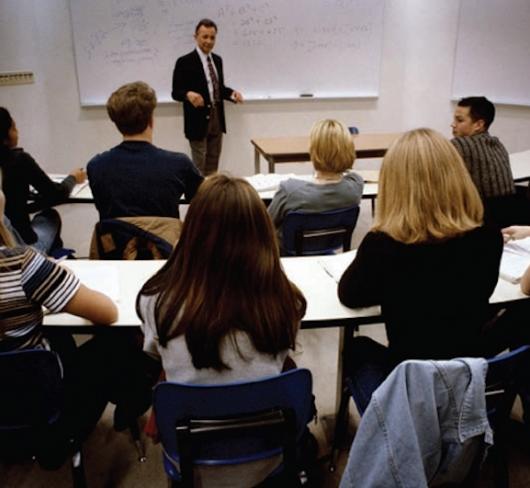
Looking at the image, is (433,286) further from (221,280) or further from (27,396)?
(27,396)

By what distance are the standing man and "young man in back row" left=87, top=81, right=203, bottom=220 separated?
242 cm

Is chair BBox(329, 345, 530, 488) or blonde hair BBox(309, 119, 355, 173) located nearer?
chair BBox(329, 345, 530, 488)

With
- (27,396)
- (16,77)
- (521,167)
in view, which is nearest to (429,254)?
(27,396)

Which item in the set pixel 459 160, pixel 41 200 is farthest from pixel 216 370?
pixel 41 200

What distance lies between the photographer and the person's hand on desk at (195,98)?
457 cm

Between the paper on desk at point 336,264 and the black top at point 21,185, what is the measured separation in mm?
1461

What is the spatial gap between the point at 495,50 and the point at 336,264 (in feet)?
13.8

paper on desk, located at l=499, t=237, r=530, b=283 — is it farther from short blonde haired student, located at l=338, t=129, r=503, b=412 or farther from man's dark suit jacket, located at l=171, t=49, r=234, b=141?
man's dark suit jacket, located at l=171, t=49, r=234, b=141

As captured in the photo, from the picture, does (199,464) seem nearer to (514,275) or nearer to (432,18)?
(514,275)

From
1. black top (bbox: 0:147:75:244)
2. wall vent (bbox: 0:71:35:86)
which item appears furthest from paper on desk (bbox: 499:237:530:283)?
wall vent (bbox: 0:71:35:86)

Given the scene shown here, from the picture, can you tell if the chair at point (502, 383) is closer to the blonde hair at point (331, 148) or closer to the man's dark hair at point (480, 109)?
the blonde hair at point (331, 148)

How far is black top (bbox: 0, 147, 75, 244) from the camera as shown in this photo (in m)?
2.44

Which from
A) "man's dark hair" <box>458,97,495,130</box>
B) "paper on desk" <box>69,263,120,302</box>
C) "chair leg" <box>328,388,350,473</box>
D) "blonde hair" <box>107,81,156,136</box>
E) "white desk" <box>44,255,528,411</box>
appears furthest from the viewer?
"man's dark hair" <box>458,97,495,130</box>

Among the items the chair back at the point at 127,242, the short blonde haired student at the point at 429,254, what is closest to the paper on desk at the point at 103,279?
the chair back at the point at 127,242
